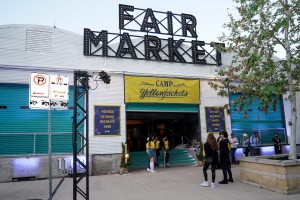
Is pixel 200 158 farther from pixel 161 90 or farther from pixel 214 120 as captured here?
pixel 161 90

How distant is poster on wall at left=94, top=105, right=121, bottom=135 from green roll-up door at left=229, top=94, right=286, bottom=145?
7.41 meters

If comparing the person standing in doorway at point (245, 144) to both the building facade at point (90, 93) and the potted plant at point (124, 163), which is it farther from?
the potted plant at point (124, 163)

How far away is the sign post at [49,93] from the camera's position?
520cm

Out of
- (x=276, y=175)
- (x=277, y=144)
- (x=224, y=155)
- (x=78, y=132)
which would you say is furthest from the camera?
(x=277, y=144)

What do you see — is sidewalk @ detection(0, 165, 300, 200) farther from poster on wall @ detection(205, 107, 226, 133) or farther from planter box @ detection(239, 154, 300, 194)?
poster on wall @ detection(205, 107, 226, 133)

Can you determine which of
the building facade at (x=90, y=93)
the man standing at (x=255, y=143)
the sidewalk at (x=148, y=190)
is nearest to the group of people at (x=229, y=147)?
the man standing at (x=255, y=143)

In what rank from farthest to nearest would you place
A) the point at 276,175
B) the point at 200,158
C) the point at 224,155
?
the point at 200,158
the point at 224,155
the point at 276,175

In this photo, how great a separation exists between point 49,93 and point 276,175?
22.7 ft

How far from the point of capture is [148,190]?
26.0ft

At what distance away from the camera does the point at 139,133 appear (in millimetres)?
19672

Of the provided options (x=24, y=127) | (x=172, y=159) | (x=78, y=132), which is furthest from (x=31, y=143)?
(x=172, y=159)

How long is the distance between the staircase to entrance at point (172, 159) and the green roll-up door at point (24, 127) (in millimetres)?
3666

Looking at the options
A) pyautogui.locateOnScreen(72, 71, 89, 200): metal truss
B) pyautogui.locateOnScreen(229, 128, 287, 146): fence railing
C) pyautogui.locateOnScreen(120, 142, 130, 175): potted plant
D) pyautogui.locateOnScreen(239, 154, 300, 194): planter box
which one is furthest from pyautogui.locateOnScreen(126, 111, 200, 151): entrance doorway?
pyautogui.locateOnScreen(72, 71, 89, 200): metal truss

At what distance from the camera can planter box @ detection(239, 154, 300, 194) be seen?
688 centimetres
